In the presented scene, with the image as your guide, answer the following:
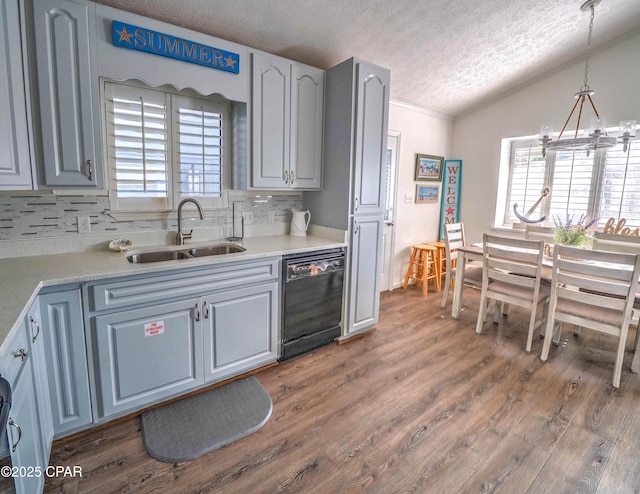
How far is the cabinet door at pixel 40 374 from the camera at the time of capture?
1435 mm

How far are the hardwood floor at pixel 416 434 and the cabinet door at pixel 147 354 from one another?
0.21 meters

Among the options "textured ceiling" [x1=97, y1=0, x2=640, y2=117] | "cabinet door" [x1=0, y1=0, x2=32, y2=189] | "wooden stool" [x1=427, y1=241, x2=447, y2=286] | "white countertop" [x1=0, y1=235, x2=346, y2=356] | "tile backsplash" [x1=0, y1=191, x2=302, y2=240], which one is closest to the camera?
"white countertop" [x1=0, y1=235, x2=346, y2=356]

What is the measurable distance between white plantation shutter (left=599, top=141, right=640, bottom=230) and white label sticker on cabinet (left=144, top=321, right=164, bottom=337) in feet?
14.4

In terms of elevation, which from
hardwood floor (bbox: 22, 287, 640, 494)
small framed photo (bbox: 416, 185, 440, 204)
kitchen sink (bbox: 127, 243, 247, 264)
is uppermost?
small framed photo (bbox: 416, 185, 440, 204)

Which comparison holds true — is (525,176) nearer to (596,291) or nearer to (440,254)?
(440,254)

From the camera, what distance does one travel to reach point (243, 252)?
2330mm

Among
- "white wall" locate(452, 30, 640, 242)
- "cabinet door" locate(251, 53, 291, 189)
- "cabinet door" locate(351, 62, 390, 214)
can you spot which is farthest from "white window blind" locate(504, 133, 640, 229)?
"cabinet door" locate(251, 53, 291, 189)

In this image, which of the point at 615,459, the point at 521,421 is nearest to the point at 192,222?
the point at 521,421

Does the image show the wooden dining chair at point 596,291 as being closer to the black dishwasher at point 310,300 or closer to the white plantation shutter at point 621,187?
the white plantation shutter at point 621,187

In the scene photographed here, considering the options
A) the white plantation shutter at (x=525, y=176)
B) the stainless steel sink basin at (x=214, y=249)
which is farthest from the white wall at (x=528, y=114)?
the stainless steel sink basin at (x=214, y=249)

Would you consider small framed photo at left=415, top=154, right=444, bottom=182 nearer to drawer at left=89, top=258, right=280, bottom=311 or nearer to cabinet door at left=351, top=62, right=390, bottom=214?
cabinet door at left=351, top=62, right=390, bottom=214

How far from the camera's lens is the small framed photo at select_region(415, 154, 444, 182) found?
4359 millimetres

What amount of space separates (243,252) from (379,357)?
1.41m

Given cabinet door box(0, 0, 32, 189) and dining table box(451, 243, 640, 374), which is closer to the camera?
A: cabinet door box(0, 0, 32, 189)
